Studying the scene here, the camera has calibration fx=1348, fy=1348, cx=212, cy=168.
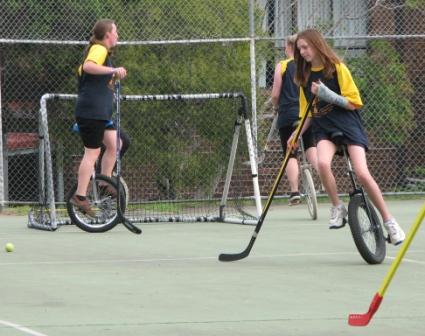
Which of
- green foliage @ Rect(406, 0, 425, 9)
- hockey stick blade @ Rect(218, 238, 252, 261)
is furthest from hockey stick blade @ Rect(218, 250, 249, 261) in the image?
green foliage @ Rect(406, 0, 425, 9)

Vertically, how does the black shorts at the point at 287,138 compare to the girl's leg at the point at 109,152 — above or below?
below

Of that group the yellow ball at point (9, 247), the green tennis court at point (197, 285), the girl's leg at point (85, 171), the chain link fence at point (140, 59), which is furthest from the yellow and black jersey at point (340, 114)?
the chain link fence at point (140, 59)

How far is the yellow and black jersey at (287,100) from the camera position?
13.7 meters

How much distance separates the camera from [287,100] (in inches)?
540

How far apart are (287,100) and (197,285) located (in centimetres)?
583

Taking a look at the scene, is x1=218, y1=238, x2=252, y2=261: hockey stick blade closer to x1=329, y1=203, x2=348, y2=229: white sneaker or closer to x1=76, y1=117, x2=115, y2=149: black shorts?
x1=329, y1=203, x2=348, y2=229: white sneaker

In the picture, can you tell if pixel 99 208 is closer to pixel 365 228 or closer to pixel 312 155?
pixel 312 155

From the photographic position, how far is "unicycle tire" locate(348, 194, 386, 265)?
9.09 m

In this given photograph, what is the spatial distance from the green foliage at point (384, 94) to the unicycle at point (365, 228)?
8.13 meters

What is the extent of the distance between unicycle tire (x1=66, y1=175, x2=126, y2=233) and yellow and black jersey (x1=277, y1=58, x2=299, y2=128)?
2229 mm

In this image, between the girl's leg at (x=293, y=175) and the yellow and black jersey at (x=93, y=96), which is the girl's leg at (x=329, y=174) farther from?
the girl's leg at (x=293, y=175)

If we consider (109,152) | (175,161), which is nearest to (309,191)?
(175,161)

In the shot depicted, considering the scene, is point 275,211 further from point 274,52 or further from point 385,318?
point 385,318

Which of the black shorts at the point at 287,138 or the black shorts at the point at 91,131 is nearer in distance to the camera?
the black shorts at the point at 91,131
